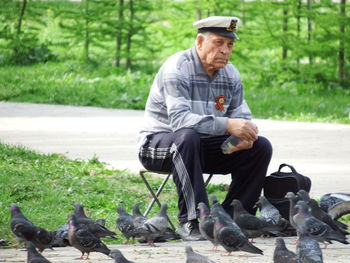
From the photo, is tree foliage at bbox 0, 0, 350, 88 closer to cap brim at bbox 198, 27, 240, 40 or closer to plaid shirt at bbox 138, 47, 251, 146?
plaid shirt at bbox 138, 47, 251, 146

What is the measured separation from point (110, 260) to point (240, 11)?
16.4m

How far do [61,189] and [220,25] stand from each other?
311cm

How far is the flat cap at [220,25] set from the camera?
8.00m

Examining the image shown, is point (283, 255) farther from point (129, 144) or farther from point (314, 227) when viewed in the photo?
point (129, 144)

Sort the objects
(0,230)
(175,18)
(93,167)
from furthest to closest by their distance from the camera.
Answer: (175,18), (93,167), (0,230)

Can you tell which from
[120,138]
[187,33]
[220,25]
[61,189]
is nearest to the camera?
[220,25]

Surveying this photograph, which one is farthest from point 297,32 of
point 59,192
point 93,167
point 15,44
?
point 59,192

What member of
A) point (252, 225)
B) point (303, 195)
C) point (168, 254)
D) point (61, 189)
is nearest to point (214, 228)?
point (168, 254)

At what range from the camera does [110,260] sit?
22.0 ft

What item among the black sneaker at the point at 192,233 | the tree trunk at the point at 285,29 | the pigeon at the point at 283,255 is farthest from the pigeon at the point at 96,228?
the tree trunk at the point at 285,29

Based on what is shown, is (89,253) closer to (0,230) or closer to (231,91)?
(0,230)

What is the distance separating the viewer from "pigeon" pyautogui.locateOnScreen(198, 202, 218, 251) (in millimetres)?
7148

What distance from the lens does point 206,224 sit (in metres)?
7.18

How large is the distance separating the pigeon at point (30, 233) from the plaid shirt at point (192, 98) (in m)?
1.49
